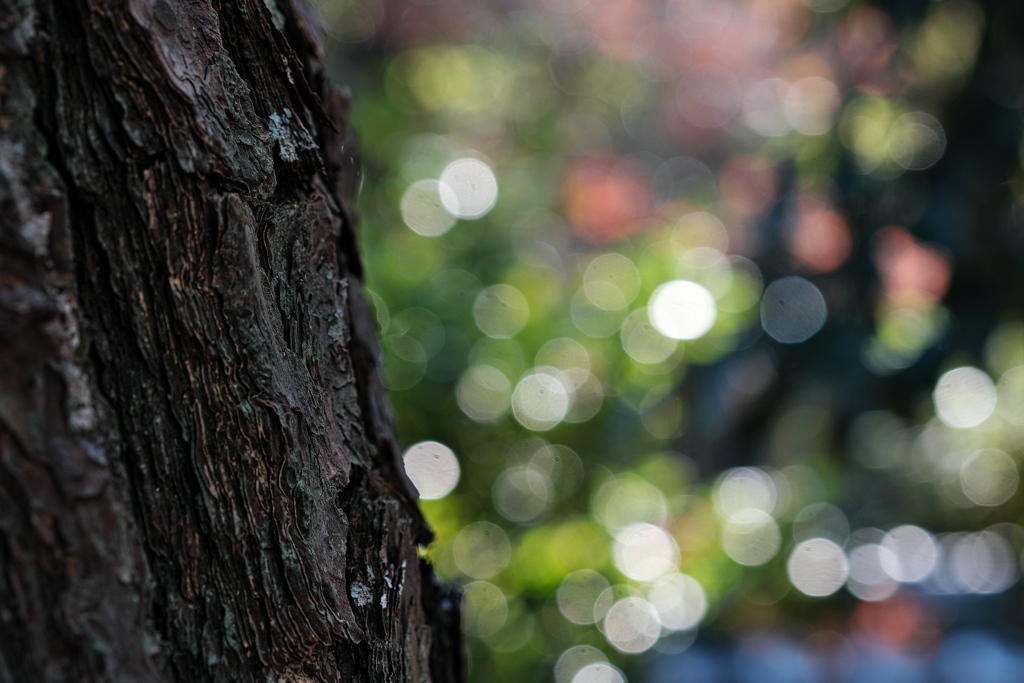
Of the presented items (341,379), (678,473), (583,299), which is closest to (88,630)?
(341,379)

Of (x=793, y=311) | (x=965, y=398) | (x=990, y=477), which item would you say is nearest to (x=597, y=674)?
(x=793, y=311)

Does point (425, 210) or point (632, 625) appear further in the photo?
point (425, 210)

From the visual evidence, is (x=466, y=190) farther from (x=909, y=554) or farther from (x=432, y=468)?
(x=909, y=554)

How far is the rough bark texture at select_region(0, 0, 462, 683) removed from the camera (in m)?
0.31

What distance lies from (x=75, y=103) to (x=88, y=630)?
21cm

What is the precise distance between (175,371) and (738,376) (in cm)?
171

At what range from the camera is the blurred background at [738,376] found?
134cm

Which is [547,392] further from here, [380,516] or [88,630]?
[88,630]

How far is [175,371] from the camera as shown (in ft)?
1.18

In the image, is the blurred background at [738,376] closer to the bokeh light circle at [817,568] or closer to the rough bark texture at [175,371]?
the bokeh light circle at [817,568]

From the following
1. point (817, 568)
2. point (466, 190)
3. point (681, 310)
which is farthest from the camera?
point (817, 568)

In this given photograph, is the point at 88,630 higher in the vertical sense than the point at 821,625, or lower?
higher

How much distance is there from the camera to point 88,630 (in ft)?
1.03

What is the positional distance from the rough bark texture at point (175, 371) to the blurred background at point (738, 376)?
625 millimetres
